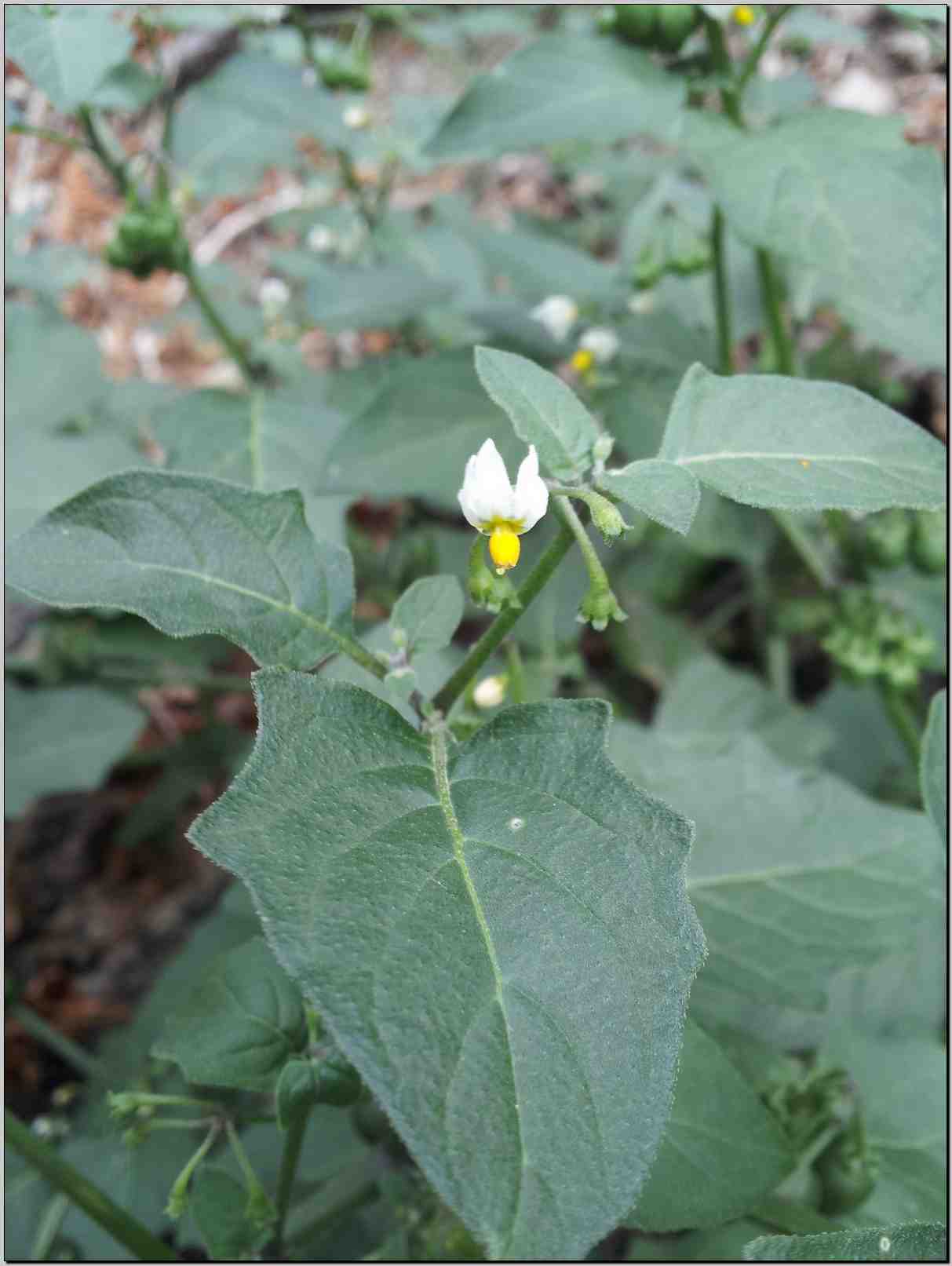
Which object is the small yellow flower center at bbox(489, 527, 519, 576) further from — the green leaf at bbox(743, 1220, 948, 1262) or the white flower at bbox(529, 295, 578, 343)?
the white flower at bbox(529, 295, 578, 343)

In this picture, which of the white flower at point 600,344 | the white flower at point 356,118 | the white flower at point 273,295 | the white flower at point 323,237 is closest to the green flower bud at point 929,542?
the white flower at point 600,344

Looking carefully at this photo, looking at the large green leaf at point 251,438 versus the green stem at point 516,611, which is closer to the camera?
the green stem at point 516,611

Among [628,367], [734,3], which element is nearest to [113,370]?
[628,367]

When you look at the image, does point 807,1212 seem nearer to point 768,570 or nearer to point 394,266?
point 768,570

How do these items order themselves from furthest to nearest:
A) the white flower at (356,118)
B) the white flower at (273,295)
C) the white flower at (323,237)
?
the white flower at (323,237), the white flower at (356,118), the white flower at (273,295)

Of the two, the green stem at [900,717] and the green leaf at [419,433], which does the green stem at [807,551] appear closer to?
the green stem at [900,717]
